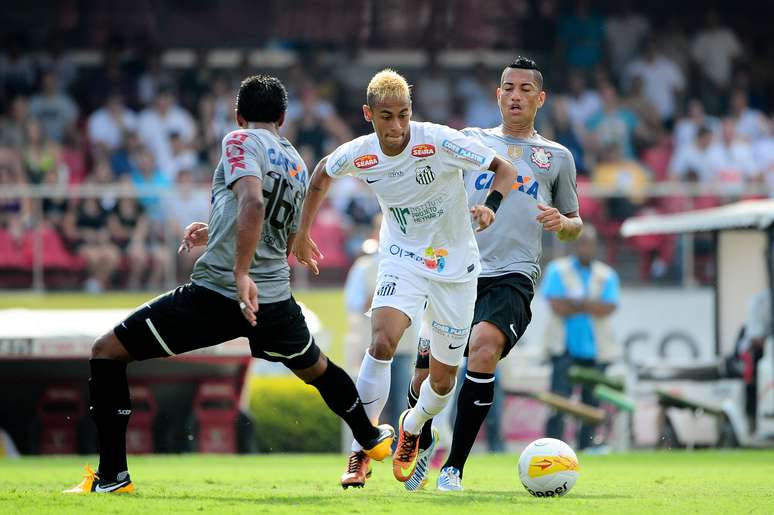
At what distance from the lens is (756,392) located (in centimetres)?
1652

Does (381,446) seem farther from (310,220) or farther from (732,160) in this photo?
(732,160)

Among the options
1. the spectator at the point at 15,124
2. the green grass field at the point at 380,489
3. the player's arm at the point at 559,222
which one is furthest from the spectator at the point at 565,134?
the player's arm at the point at 559,222

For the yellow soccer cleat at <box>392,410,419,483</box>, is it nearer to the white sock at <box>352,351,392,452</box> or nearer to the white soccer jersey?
the white sock at <box>352,351,392,452</box>

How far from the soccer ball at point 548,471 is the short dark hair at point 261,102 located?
8.63ft

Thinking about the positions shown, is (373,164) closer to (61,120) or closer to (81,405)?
(81,405)

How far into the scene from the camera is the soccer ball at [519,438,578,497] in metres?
8.81

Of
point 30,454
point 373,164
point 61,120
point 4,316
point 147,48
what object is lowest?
point 30,454

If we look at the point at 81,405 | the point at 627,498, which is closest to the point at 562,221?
the point at 627,498

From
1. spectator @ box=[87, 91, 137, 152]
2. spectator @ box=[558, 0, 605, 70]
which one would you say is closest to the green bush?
spectator @ box=[87, 91, 137, 152]

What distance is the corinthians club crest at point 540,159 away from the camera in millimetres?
9875

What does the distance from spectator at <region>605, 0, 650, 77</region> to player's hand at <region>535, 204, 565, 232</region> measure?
17.4m

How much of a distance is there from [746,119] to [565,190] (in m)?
15.5

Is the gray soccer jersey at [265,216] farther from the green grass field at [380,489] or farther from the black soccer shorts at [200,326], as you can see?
the green grass field at [380,489]

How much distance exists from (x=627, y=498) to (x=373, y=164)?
2.60 m
